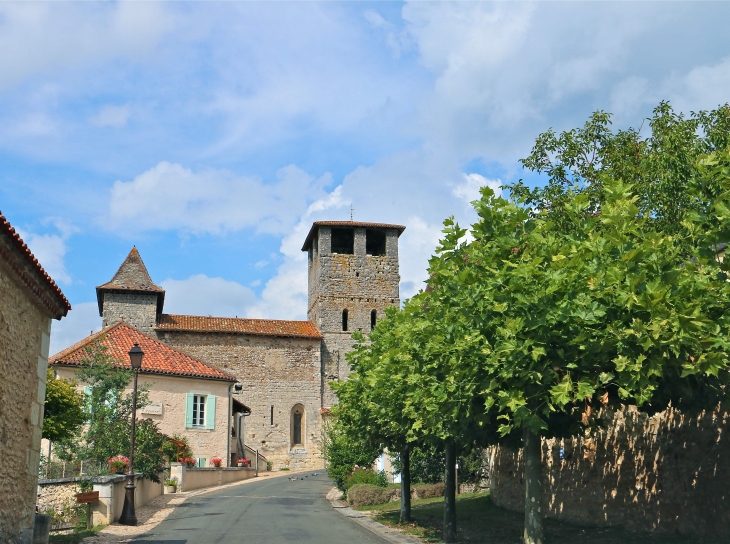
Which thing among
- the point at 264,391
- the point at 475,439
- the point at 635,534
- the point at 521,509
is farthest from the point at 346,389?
the point at 264,391

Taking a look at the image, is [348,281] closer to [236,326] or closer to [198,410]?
[236,326]

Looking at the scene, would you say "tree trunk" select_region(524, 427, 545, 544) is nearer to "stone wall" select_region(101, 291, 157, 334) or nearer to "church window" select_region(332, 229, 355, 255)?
"stone wall" select_region(101, 291, 157, 334)

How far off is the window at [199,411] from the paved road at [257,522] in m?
6.67

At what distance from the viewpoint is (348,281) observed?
51500mm

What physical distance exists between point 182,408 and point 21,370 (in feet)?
77.2

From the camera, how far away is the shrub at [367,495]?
2220cm

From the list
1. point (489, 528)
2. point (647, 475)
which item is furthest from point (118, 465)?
point (647, 475)

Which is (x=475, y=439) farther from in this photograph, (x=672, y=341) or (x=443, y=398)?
(x=672, y=341)

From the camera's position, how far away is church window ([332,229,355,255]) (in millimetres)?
53375

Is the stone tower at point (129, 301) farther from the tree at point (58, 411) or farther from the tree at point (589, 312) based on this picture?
the tree at point (589, 312)

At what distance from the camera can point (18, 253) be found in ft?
29.5

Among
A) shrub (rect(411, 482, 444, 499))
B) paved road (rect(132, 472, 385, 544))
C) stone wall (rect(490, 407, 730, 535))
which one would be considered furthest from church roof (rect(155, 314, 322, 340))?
stone wall (rect(490, 407, 730, 535))

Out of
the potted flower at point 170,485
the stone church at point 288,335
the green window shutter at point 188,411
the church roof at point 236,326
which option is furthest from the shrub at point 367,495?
the church roof at point 236,326

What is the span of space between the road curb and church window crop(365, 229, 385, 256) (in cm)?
3206
